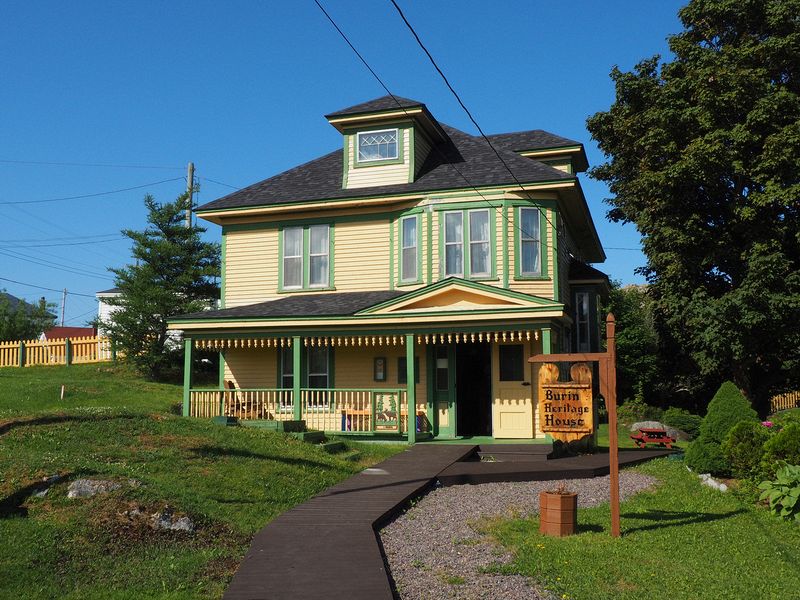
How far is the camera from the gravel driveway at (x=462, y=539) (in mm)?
7434

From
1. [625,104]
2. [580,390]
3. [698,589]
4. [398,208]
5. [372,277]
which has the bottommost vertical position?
[698,589]

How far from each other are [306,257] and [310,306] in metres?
2.01

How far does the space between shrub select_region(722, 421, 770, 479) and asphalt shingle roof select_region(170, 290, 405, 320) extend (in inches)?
338

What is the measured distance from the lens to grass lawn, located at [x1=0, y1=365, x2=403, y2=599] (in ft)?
24.5

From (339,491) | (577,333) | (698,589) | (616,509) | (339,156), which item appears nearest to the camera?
(698,589)

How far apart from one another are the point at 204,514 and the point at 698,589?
597 cm

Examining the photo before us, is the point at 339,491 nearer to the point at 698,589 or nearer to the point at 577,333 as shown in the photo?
the point at 698,589

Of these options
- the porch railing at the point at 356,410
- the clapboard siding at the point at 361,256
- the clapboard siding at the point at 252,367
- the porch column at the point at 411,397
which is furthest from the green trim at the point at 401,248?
the clapboard siding at the point at 252,367

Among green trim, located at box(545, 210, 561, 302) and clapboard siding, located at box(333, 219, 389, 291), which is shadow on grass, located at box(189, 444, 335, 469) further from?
green trim, located at box(545, 210, 561, 302)

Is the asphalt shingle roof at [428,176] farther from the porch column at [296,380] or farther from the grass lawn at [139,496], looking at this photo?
the grass lawn at [139,496]

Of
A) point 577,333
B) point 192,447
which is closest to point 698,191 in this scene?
point 577,333

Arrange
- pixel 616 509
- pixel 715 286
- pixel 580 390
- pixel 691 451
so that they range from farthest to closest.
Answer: pixel 715 286, pixel 691 451, pixel 580 390, pixel 616 509

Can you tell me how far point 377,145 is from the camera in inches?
846

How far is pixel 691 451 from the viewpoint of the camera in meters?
15.5
